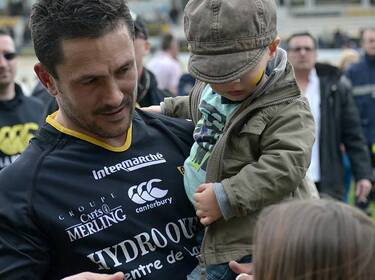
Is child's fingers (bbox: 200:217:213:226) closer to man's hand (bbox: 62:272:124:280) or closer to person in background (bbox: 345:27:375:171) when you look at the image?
man's hand (bbox: 62:272:124:280)

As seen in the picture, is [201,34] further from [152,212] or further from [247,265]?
[247,265]

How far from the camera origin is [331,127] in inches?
234

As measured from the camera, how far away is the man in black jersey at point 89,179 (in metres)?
2.04

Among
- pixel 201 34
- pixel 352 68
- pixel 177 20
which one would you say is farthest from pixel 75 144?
pixel 177 20

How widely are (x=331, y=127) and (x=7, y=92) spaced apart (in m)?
2.61

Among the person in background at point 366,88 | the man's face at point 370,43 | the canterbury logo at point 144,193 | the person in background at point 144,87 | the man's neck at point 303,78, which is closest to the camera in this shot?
the canterbury logo at point 144,193

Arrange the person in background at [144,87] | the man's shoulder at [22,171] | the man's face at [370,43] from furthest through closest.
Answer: the man's face at [370,43] → the person in background at [144,87] → the man's shoulder at [22,171]

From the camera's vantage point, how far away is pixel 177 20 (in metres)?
38.3

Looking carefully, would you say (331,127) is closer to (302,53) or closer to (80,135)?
(302,53)

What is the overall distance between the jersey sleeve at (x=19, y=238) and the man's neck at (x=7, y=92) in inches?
150

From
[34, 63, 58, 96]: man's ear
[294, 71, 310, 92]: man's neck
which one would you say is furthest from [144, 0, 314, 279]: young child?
[294, 71, 310, 92]: man's neck

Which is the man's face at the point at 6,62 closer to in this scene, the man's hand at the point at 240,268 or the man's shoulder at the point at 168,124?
the man's shoulder at the point at 168,124

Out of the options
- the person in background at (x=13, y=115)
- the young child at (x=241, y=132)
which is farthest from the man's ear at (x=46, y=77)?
the person in background at (x=13, y=115)

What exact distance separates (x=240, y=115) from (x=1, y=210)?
743mm
